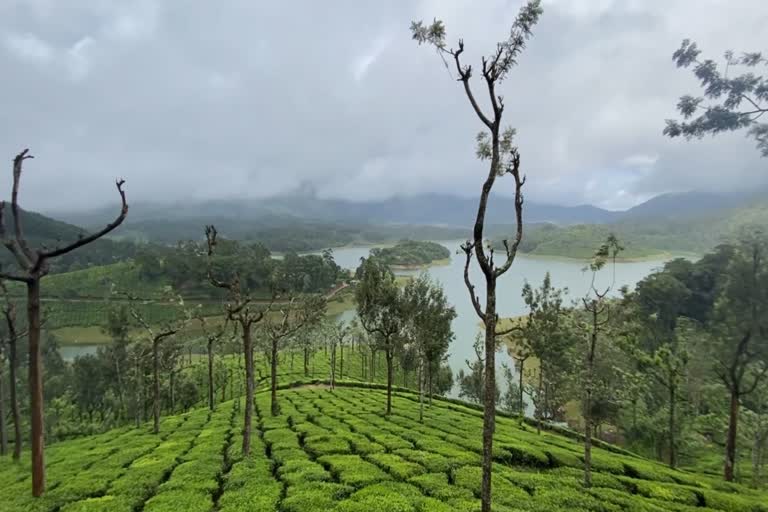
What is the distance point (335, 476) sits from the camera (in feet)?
50.4

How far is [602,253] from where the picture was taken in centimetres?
1722

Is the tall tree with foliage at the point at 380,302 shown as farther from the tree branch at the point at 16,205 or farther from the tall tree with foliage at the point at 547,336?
the tree branch at the point at 16,205

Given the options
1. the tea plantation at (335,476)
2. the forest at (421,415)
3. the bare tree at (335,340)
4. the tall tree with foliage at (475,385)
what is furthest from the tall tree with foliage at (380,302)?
the tall tree with foliage at (475,385)

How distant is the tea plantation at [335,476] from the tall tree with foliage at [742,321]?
5.74 m

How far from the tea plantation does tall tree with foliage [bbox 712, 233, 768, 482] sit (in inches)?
226

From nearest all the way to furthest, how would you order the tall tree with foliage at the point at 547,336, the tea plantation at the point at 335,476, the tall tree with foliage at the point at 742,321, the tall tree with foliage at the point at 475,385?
the tea plantation at the point at 335,476 < the tall tree with foliage at the point at 742,321 < the tall tree with foliage at the point at 547,336 < the tall tree with foliage at the point at 475,385

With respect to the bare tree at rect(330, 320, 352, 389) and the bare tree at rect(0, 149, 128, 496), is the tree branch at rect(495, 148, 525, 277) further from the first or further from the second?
the bare tree at rect(330, 320, 352, 389)

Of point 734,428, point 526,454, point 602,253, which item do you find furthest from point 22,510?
point 734,428

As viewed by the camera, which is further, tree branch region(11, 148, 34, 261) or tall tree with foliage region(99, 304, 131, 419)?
tall tree with foliage region(99, 304, 131, 419)

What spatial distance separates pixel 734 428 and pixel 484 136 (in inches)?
996

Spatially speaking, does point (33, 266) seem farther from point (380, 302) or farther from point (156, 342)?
point (380, 302)

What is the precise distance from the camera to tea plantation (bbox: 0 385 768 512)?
13055 millimetres

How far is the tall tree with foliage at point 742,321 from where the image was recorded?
22.7m

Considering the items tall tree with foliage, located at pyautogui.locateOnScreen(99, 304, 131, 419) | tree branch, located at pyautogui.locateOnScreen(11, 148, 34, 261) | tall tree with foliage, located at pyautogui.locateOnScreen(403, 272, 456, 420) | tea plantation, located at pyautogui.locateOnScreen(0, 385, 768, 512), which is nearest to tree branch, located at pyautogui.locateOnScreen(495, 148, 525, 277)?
tea plantation, located at pyautogui.locateOnScreen(0, 385, 768, 512)
